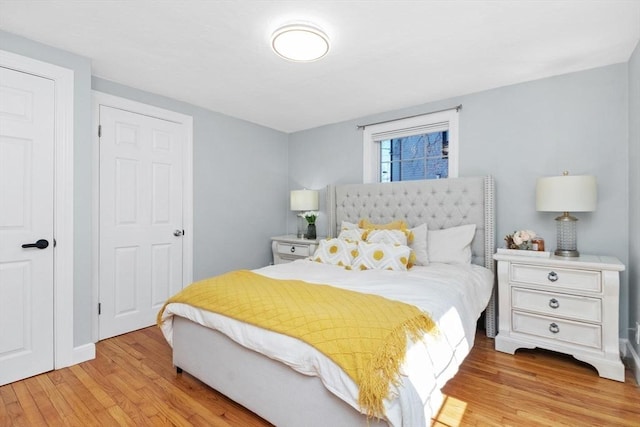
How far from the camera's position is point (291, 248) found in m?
3.98

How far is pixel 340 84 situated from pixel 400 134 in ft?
3.55

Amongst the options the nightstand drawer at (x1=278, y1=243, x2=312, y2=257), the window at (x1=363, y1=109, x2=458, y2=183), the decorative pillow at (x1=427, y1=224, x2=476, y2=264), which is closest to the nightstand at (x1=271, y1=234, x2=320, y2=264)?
the nightstand drawer at (x1=278, y1=243, x2=312, y2=257)

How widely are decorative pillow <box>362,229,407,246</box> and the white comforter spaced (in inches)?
12.8

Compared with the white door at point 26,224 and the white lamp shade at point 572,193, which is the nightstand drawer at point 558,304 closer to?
the white lamp shade at point 572,193

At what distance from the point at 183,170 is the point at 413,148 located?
266 centimetres

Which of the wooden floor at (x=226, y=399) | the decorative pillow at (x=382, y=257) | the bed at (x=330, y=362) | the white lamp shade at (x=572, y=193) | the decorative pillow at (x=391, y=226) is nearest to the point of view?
the bed at (x=330, y=362)

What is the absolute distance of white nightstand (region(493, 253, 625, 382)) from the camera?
2176 millimetres

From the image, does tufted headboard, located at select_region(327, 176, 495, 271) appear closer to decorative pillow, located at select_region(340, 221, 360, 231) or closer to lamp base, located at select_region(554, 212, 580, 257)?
decorative pillow, located at select_region(340, 221, 360, 231)

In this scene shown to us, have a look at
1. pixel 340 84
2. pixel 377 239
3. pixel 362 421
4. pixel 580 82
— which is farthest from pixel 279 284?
pixel 580 82

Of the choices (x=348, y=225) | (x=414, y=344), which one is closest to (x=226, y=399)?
(x=414, y=344)

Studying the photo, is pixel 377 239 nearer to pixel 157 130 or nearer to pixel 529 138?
pixel 529 138

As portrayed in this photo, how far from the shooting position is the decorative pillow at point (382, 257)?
262 cm

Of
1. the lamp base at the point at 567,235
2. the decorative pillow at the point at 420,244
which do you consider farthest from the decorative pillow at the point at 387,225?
the lamp base at the point at 567,235

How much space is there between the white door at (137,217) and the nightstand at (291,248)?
1220 millimetres
